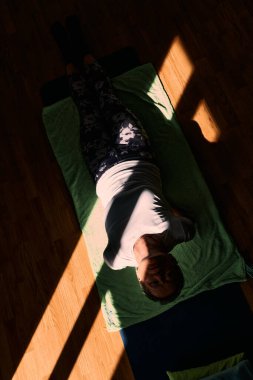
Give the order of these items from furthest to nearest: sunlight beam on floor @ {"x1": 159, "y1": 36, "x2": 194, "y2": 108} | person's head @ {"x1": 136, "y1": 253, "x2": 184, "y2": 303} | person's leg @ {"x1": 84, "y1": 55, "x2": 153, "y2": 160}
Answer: sunlight beam on floor @ {"x1": 159, "y1": 36, "x2": 194, "y2": 108} → person's leg @ {"x1": 84, "y1": 55, "x2": 153, "y2": 160} → person's head @ {"x1": 136, "y1": 253, "x2": 184, "y2": 303}

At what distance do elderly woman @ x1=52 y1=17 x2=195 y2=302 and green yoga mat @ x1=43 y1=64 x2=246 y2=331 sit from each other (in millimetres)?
171

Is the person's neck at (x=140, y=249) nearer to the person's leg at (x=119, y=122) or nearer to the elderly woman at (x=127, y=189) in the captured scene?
the elderly woman at (x=127, y=189)

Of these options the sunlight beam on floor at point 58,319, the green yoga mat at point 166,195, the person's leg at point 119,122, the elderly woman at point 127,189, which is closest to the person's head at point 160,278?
the elderly woman at point 127,189

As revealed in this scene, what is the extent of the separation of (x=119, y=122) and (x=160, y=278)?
801mm

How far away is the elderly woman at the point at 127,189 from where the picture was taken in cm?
126

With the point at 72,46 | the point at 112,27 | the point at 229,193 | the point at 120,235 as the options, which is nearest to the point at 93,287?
the point at 120,235

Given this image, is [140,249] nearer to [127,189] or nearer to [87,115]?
[127,189]

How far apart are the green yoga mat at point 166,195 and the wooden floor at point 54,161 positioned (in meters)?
0.09

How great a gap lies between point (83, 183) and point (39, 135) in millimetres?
458

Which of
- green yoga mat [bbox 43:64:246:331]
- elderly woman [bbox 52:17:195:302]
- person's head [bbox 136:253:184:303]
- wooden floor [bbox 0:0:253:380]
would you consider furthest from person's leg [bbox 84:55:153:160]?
person's head [bbox 136:253:184:303]

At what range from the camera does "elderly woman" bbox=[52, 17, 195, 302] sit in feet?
4.13

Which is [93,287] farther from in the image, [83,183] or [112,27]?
[112,27]

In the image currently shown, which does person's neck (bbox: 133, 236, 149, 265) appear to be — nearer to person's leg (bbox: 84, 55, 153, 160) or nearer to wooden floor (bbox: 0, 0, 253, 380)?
person's leg (bbox: 84, 55, 153, 160)

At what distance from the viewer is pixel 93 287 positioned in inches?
70.4
